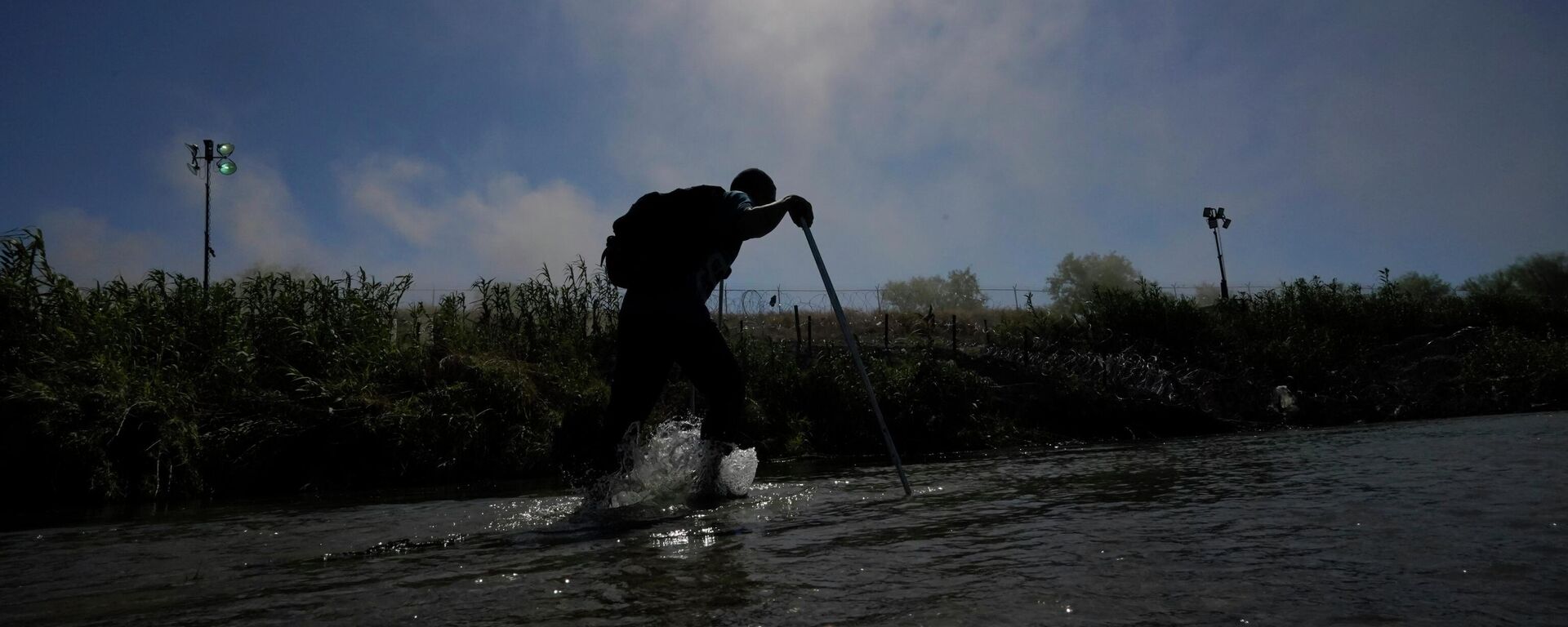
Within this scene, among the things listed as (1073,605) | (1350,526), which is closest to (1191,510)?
(1350,526)

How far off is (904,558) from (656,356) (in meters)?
2.11

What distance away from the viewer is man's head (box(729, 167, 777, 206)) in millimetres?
4867

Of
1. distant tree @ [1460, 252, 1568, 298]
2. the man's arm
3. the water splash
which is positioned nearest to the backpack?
the man's arm

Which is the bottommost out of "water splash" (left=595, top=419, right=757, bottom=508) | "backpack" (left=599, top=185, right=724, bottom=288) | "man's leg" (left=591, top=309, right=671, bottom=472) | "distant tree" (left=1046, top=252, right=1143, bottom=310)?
"water splash" (left=595, top=419, right=757, bottom=508)

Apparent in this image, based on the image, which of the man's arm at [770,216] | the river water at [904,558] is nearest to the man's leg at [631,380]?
the river water at [904,558]

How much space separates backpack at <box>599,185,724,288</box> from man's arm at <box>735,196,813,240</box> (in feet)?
0.60

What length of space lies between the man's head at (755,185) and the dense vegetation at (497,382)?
4.49 m

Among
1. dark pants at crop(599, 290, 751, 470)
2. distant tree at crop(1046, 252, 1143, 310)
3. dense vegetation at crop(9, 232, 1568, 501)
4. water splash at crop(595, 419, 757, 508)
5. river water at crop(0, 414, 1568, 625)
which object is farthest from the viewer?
distant tree at crop(1046, 252, 1143, 310)

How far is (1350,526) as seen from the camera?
270cm

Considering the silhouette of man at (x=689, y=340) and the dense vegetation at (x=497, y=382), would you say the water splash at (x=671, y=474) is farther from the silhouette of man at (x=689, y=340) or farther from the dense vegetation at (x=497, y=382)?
the dense vegetation at (x=497, y=382)

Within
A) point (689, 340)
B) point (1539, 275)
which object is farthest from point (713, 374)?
point (1539, 275)

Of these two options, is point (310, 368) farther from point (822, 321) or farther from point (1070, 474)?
point (822, 321)

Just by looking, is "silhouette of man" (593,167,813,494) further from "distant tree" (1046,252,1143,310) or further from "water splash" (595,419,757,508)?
"distant tree" (1046,252,1143,310)

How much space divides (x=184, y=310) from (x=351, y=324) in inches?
61.3
